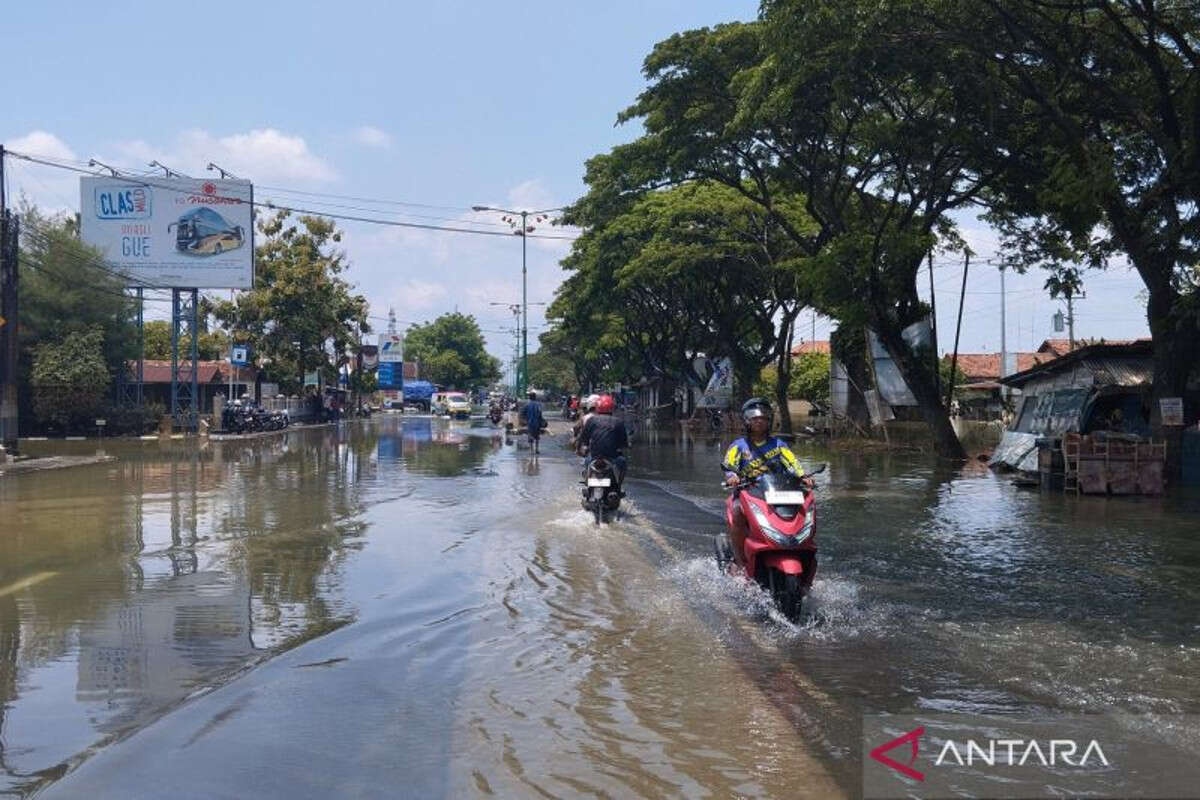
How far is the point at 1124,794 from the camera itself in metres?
4.04

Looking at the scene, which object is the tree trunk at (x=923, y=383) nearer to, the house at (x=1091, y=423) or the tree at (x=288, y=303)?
the house at (x=1091, y=423)

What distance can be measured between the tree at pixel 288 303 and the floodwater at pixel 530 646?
4006 cm

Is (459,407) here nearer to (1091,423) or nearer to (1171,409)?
(1091,423)

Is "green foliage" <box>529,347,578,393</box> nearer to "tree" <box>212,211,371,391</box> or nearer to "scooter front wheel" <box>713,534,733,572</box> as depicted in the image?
"tree" <box>212,211,371,391</box>

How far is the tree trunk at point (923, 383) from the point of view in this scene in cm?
2327

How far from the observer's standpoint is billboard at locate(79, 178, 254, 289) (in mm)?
39938

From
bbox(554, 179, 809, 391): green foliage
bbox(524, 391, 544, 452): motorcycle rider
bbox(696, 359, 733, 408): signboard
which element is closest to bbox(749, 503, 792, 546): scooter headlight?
bbox(554, 179, 809, 391): green foliage

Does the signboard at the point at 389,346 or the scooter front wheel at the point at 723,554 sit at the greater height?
the signboard at the point at 389,346

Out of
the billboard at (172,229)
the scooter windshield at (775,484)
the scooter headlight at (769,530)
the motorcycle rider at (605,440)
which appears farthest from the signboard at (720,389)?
the scooter headlight at (769,530)

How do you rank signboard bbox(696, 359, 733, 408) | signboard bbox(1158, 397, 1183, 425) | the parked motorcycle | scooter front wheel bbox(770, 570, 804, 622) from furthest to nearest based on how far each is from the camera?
signboard bbox(696, 359, 733, 408) < signboard bbox(1158, 397, 1183, 425) < the parked motorcycle < scooter front wheel bbox(770, 570, 804, 622)

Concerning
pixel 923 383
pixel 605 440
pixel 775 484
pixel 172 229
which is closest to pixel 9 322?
pixel 172 229

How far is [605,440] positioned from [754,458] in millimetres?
4821

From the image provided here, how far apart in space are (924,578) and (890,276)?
14.0m

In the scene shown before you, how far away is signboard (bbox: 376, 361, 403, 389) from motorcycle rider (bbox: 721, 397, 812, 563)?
279 ft
